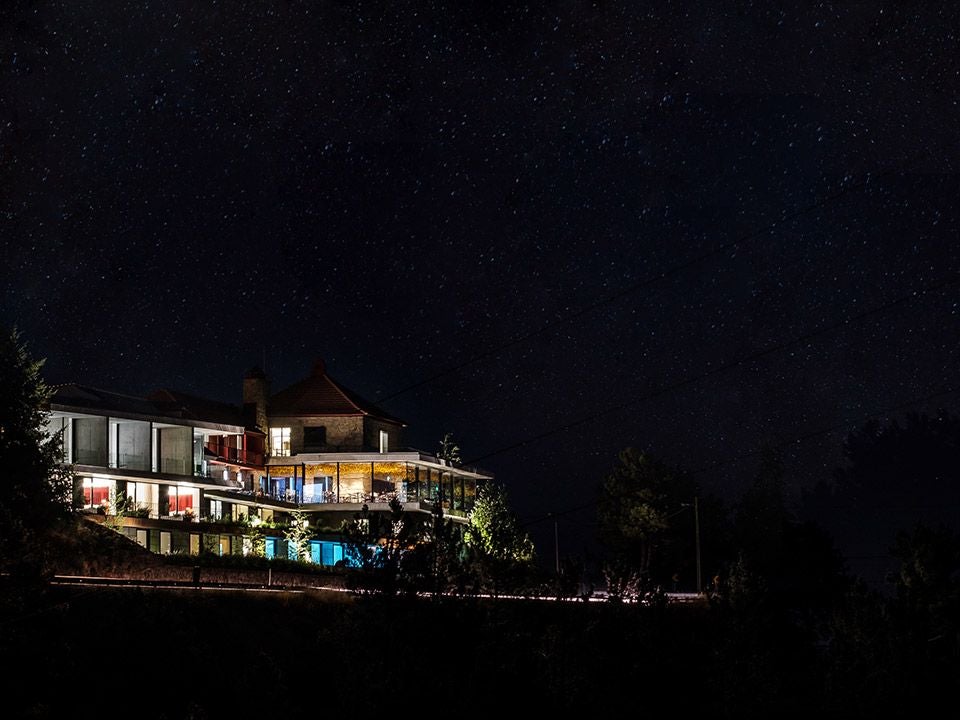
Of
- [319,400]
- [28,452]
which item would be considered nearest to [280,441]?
[319,400]

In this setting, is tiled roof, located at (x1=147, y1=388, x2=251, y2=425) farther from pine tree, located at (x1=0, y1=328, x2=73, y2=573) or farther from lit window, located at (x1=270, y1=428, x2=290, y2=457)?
pine tree, located at (x1=0, y1=328, x2=73, y2=573)

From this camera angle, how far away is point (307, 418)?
309 ft

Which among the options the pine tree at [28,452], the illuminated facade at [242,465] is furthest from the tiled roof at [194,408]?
the pine tree at [28,452]

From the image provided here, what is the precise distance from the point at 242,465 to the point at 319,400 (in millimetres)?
9564

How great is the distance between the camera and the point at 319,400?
95.7m

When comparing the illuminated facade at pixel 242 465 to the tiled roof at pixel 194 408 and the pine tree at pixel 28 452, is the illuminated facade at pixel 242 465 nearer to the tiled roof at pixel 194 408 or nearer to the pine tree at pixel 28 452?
the tiled roof at pixel 194 408

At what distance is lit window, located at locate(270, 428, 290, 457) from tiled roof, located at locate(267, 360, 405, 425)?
1.15m

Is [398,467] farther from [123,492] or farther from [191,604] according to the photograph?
[191,604]

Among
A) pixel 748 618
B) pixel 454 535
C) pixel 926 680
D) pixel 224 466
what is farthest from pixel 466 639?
pixel 224 466

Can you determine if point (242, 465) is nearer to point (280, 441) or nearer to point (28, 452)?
point (280, 441)

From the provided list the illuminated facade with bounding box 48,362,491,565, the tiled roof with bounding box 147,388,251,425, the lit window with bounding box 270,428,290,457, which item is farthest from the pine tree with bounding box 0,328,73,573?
the lit window with bounding box 270,428,290,457

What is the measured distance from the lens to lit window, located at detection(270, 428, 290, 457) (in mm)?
93250

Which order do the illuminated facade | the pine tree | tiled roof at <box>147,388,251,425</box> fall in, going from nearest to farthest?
the pine tree → the illuminated facade → tiled roof at <box>147,388,251,425</box>

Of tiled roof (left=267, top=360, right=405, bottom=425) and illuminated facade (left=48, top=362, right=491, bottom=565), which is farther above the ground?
tiled roof (left=267, top=360, right=405, bottom=425)
